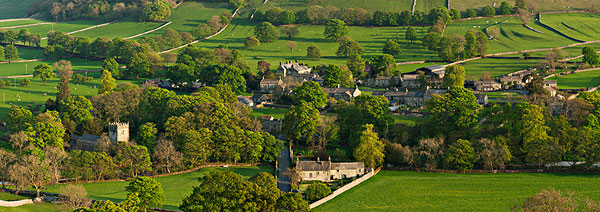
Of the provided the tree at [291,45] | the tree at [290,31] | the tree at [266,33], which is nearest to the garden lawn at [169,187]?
the tree at [291,45]

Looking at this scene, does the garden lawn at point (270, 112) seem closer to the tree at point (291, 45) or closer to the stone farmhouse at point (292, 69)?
the stone farmhouse at point (292, 69)

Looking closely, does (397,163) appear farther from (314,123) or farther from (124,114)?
(124,114)

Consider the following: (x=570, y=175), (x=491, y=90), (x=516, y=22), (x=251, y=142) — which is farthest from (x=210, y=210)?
(x=516, y=22)

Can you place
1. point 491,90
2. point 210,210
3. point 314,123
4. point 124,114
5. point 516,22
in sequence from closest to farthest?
point 210,210
point 314,123
point 124,114
point 491,90
point 516,22

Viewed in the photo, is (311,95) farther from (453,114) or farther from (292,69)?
(292,69)

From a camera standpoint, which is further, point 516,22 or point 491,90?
point 516,22
